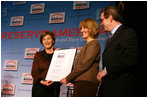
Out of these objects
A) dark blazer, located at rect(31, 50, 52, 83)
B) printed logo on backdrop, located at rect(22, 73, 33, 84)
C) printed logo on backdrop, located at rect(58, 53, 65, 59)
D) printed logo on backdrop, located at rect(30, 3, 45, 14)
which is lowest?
printed logo on backdrop, located at rect(22, 73, 33, 84)

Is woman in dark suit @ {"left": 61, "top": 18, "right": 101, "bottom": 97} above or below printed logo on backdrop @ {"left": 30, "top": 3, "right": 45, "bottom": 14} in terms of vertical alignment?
below

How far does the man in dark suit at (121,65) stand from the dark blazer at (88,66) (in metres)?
0.22

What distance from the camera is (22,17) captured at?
15.9 feet

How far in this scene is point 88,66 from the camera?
2057 millimetres

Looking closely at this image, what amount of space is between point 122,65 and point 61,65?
1027mm

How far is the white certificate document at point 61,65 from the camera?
2383 millimetres

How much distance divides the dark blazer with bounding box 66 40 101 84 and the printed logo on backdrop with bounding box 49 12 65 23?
2.37 meters

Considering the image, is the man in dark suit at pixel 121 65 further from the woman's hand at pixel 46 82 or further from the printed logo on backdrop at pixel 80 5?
the printed logo on backdrop at pixel 80 5

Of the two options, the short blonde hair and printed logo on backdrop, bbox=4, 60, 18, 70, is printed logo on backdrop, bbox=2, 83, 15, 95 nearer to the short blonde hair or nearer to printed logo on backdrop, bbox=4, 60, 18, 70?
printed logo on backdrop, bbox=4, 60, 18, 70

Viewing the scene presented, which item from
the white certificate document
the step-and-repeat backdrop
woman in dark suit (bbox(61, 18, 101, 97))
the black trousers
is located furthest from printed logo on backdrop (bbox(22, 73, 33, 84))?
the black trousers

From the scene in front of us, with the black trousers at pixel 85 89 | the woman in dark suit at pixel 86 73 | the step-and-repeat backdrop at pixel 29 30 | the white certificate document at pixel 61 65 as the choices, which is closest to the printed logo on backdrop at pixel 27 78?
the step-and-repeat backdrop at pixel 29 30

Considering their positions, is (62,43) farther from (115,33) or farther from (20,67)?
(115,33)

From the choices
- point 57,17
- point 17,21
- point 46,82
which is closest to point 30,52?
point 17,21

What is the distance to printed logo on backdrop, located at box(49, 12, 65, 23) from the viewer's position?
4.39 meters
